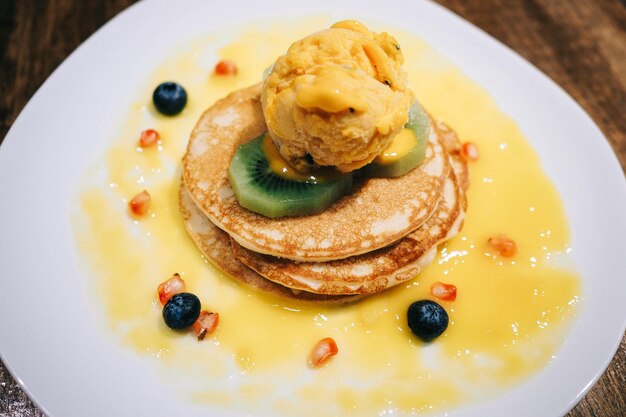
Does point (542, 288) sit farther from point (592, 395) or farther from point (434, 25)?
point (434, 25)

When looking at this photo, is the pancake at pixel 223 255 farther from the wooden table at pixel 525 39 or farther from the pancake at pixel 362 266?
the wooden table at pixel 525 39

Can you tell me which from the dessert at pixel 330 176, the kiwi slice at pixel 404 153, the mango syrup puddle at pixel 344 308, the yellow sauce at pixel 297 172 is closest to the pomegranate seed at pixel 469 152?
the mango syrup puddle at pixel 344 308

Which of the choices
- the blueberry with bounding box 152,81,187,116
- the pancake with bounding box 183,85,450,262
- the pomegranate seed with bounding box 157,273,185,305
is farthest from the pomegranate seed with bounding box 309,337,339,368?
the blueberry with bounding box 152,81,187,116

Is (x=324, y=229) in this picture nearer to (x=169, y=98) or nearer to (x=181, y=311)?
(x=181, y=311)

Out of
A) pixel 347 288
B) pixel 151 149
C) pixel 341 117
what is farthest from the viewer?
pixel 151 149

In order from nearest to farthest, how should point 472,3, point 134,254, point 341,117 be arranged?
point 341,117, point 134,254, point 472,3

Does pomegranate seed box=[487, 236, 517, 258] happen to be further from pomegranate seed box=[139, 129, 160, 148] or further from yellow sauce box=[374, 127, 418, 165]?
pomegranate seed box=[139, 129, 160, 148]

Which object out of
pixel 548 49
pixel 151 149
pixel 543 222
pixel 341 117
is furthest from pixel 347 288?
pixel 548 49
